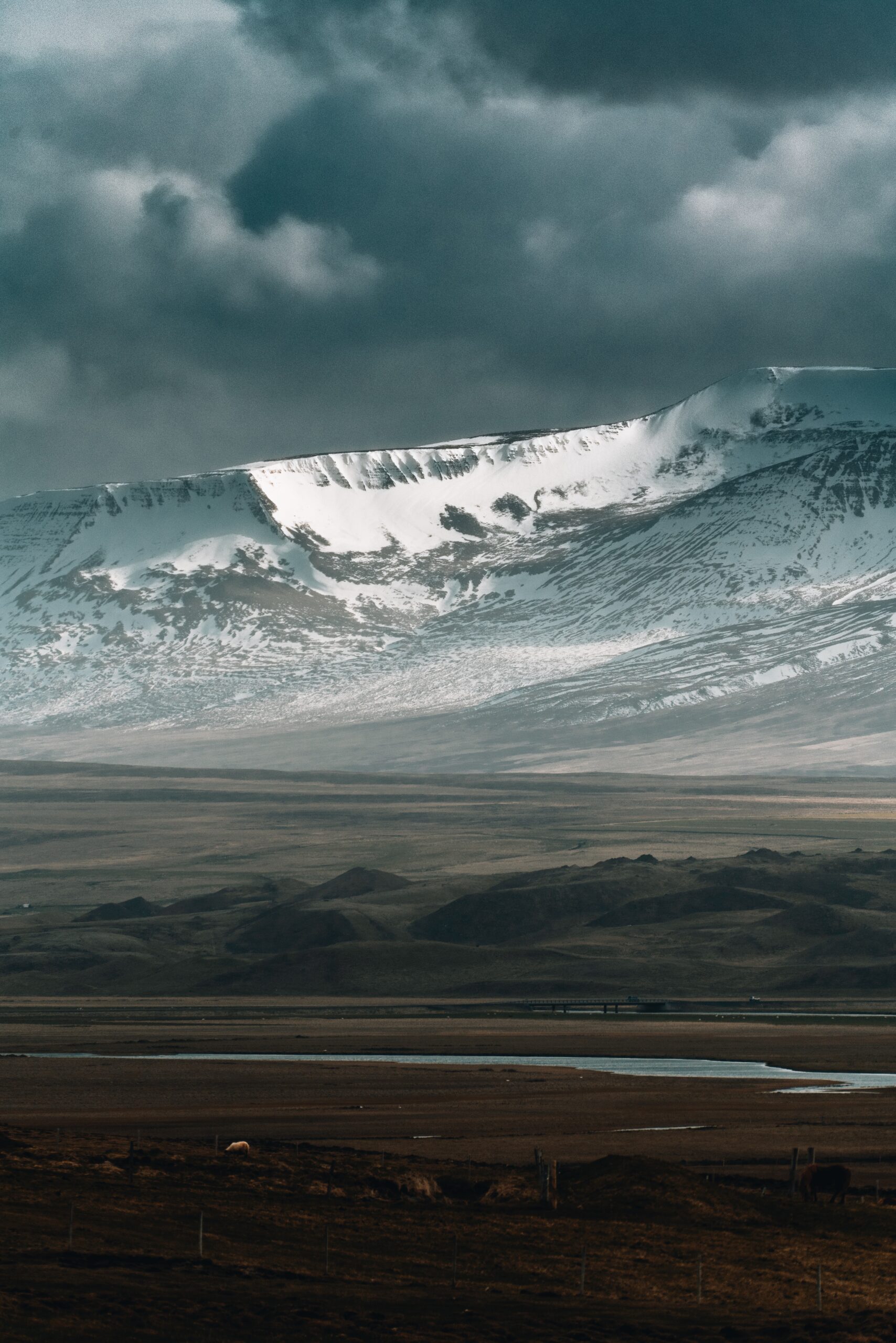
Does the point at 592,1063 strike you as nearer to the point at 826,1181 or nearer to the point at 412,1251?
the point at 826,1181

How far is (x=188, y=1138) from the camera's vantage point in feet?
159

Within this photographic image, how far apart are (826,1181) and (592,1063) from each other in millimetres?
38585

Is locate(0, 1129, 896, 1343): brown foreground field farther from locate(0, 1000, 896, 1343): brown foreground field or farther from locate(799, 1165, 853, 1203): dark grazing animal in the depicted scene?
locate(799, 1165, 853, 1203): dark grazing animal

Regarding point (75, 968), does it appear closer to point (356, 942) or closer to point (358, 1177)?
point (356, 942)

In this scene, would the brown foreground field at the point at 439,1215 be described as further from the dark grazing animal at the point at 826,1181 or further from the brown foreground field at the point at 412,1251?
the dark grazing animal at the point at 826,1181

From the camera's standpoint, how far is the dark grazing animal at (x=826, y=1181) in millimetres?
38188

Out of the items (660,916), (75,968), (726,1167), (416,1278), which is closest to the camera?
(416,1278)

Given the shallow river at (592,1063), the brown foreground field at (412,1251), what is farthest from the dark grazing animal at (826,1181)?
the shallow river at (592,1063)

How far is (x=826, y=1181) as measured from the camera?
3844cm

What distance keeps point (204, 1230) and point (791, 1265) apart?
943cm

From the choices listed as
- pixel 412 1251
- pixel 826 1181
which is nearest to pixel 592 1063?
pixel 826 1181

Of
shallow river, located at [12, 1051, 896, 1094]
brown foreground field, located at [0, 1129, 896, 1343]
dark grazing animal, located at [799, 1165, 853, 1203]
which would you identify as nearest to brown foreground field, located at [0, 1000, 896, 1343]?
brown foreground field, located at [0, 1129, 896, 1343]

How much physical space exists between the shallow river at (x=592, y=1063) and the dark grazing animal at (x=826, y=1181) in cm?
2793

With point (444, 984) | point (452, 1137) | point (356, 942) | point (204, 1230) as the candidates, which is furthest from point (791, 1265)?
point (356, 942)
